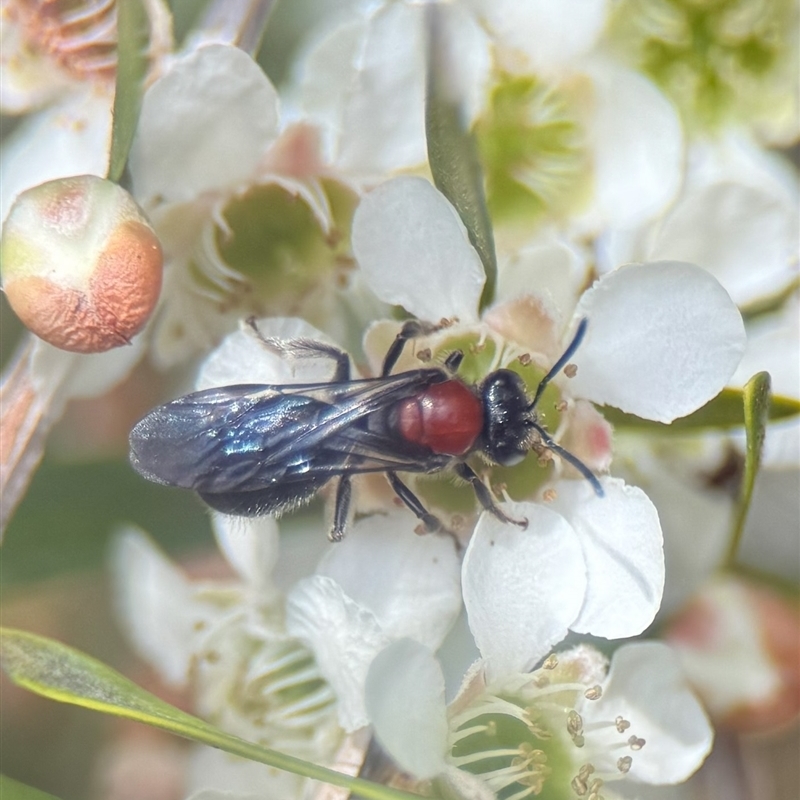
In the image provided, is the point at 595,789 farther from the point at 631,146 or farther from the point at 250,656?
the point at 631,146

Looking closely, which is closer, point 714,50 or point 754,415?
point 754,415

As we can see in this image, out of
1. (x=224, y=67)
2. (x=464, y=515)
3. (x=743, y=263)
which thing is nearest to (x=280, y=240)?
(x=224, y=67)

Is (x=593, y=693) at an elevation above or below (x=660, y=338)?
below

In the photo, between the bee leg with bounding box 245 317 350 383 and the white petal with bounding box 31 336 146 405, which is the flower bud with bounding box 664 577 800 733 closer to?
the bee leg with bounding box 245 317 350 383

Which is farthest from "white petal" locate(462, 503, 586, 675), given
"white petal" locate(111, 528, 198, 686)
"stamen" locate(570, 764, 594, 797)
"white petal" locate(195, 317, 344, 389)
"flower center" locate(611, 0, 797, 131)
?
"flower center" locate(611, 0, 797, 131)

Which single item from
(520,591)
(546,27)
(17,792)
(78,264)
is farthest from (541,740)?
(546,27)

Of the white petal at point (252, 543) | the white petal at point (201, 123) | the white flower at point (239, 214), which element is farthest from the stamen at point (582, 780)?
the white petal at point (201, 123)
